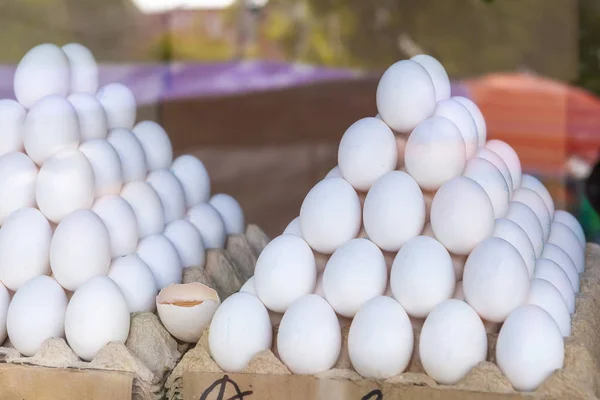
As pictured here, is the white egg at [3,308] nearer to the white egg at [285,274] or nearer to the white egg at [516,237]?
the white egg at [285,274]

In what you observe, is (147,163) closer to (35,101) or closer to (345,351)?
(35,101)

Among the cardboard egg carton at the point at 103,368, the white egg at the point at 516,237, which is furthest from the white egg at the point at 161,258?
the white egg at the point at 516,237

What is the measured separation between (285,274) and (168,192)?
56cm

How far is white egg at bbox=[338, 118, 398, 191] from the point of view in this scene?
4.58ft

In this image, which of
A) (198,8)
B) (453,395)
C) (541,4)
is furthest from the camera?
(198,8)

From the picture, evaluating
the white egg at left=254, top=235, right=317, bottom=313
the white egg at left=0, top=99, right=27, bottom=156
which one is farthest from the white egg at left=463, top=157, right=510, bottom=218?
the white egg at left=0, top=99, right=27, bottom=156

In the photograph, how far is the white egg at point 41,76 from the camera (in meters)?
1.66

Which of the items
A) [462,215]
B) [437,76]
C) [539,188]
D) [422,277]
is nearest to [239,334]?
[422,277]

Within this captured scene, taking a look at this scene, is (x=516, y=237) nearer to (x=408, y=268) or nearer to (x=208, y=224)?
(x=408, y=268)

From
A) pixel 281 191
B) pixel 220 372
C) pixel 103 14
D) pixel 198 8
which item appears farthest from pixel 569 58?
pixel 220 372

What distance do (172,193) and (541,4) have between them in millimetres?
1431

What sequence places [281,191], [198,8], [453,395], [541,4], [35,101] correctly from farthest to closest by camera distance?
[198,8]
[281,191]
[541,4]
[35,101]
[453,395]

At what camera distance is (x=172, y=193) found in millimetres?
1841

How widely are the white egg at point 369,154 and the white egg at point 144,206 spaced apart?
0.50 m
